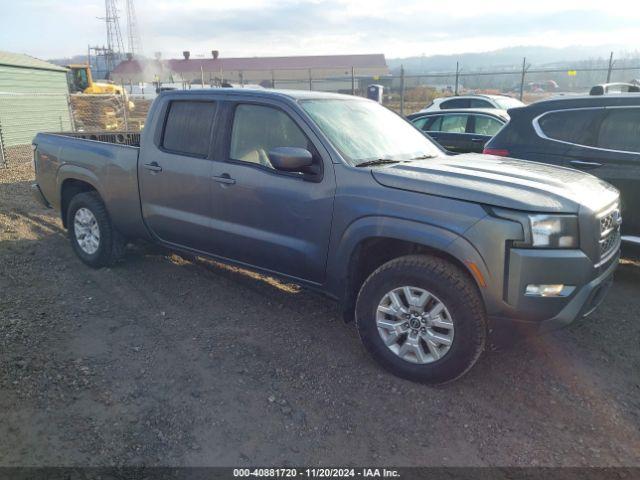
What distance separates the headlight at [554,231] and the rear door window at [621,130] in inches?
93.4

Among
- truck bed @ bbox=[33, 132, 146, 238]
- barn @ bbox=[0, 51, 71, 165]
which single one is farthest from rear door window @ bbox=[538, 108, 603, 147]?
barn @ bbox=[0, 51, 71, 165]

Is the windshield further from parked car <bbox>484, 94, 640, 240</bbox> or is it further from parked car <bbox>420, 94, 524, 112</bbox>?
parked car <bbox>420, 94, 524, 112</bbox>

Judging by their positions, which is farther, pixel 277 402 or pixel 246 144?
pixel 246 144

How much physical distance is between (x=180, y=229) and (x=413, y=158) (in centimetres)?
212

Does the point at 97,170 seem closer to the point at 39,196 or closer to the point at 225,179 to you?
the point at 39,196

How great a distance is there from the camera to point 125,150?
4.95 metres

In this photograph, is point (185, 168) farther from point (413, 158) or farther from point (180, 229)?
point (413, 158)

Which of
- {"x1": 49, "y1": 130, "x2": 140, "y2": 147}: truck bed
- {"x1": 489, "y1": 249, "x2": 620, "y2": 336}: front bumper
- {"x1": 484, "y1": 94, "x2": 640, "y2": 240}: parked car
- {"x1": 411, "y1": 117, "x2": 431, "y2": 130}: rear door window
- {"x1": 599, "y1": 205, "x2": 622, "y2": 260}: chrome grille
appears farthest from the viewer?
{"x1": 411, "y1": 117, "x2": 431, "y2": 130}: rear door window

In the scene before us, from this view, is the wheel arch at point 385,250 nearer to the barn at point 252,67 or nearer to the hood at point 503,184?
the hood at point 503,184

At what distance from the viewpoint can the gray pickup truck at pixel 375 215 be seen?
300cm

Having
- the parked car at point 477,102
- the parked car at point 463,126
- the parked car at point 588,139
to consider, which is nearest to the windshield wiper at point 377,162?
the parked car at point 588,139

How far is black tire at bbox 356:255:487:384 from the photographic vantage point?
3094 millimetres

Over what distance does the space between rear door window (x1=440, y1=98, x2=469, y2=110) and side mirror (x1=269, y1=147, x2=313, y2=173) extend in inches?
436

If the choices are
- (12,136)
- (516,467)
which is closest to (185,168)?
(516,467)
